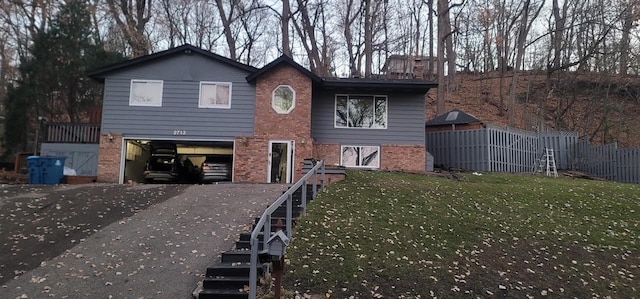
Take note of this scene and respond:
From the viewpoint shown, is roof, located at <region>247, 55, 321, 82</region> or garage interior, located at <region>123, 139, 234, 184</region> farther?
garage interior, located at <region>123, 139, 234, 184</region>

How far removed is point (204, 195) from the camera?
1241cm

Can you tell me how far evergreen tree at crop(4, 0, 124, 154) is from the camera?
21.2m

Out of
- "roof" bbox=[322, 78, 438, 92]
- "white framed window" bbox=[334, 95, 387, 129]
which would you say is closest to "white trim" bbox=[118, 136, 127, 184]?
"roof" bbox=[322, 78, 438, 92]

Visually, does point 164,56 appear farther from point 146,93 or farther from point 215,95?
point 215,95

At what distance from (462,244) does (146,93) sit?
13323 millimetres

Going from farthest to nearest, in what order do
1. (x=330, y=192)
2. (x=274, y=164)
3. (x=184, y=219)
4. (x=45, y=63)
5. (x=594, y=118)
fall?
1. (x=594, y=118)
2. (x=45, y=63)
3. (x=274, y=164)
4. (x=330, y=192)
5. (x=184, y=219)

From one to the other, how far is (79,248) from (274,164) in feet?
30.9

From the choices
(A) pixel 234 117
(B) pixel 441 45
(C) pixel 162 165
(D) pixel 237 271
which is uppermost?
(B) pixel 441 45

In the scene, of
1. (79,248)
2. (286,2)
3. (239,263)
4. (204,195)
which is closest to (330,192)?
(204,195)

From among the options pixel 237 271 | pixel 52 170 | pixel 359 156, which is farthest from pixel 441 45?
pixel 237 271

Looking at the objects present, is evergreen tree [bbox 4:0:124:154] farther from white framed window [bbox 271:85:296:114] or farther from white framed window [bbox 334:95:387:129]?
white framed window [bbox 334:95:387:129]

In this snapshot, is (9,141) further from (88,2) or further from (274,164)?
(274,164)

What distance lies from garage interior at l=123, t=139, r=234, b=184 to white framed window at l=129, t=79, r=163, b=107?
1.43 m

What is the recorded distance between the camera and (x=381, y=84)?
1761 cm
